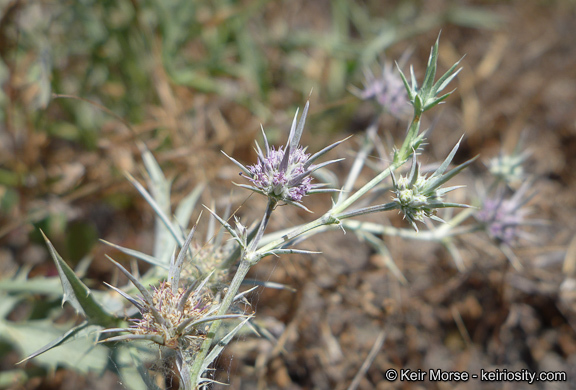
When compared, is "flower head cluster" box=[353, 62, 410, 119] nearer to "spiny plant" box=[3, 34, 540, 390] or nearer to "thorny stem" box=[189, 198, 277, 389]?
"spiny plant" box=[3, 34, 540, 390]

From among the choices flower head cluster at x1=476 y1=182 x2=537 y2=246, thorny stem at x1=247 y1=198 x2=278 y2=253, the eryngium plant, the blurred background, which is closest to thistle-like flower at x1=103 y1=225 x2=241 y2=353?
the eryngium plant

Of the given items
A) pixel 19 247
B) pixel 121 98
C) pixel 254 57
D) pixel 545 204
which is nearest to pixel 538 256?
pixel 545 204

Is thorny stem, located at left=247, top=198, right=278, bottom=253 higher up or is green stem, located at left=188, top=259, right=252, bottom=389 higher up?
thorny stem, located at left=247, top=198, right=278, bottom=253

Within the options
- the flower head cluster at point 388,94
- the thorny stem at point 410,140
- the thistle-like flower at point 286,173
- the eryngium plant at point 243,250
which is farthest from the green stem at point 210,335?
the flower head cluster at point 388,94
